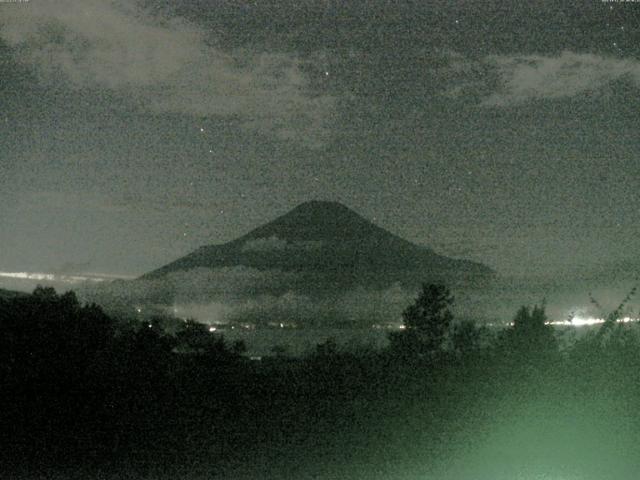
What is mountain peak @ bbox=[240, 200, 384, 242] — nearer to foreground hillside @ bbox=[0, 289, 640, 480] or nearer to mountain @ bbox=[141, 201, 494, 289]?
mountain @ bbox=[141, 201, 494, 289]

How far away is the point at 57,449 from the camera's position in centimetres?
1123

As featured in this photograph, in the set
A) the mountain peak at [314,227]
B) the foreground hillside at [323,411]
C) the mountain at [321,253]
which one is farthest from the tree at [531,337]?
the mountain peak at [314,227]

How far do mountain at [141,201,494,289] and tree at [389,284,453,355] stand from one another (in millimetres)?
17736

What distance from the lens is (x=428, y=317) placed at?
2784 centimetres

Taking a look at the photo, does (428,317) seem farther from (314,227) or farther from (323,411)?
(314,227)

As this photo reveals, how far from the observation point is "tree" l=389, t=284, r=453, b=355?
2628 cm

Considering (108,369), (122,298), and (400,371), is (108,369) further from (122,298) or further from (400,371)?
(122,298)

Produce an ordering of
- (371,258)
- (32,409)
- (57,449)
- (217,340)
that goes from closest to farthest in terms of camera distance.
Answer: (57,449), (32,409), (217,340), (371,258)

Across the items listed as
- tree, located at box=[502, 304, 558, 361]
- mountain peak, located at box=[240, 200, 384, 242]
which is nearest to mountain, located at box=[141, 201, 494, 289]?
mountain peak, located at box=[240, 200, 384, 242]

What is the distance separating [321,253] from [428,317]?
37.4 m

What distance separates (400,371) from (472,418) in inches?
98.8

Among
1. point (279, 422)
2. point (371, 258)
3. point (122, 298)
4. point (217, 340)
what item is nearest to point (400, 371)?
point (279, 422)

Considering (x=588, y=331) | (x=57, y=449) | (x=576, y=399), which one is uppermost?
(x=588, y=331)

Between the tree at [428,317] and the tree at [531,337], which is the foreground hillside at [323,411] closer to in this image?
the tree at [531,337]
